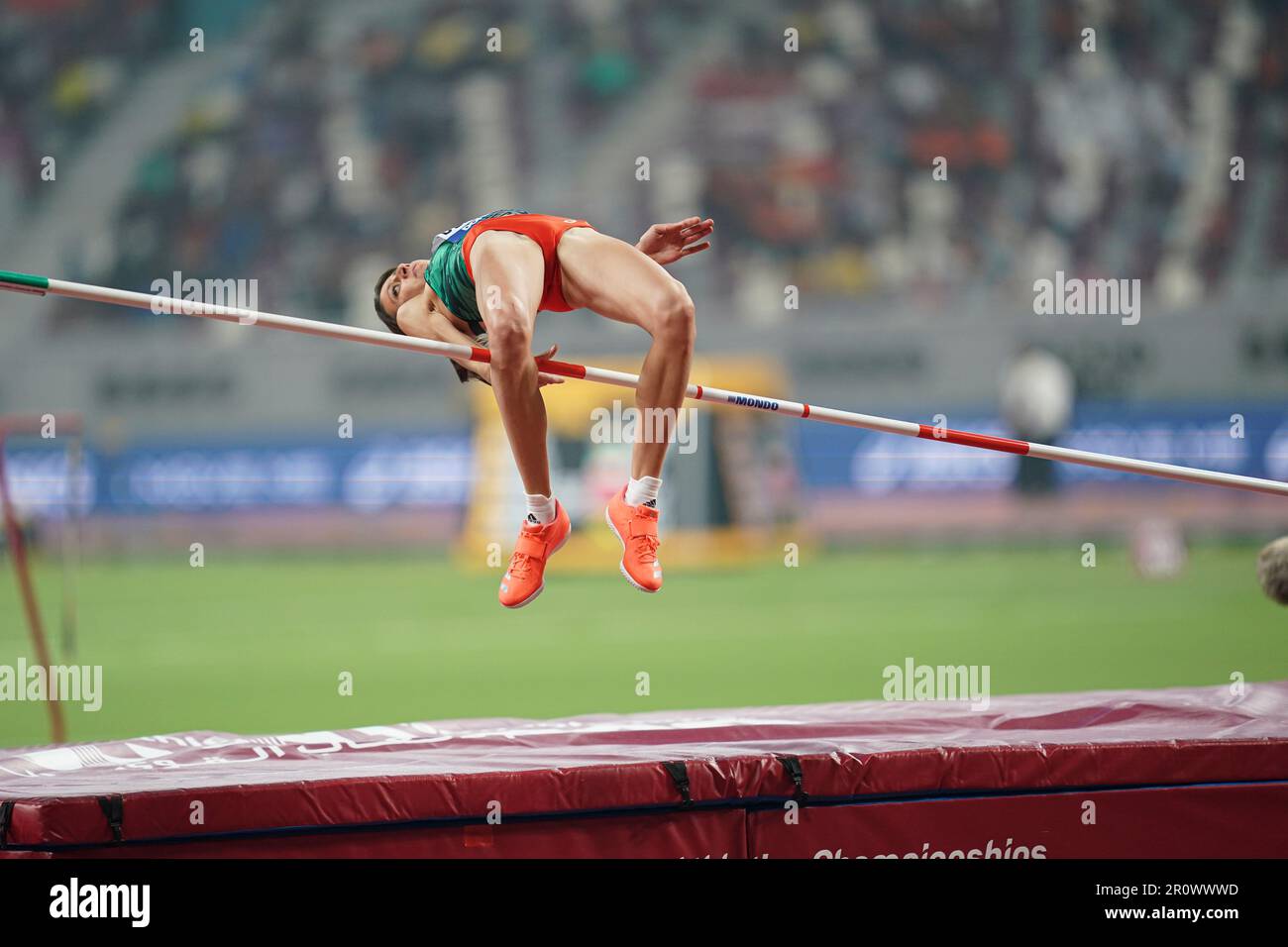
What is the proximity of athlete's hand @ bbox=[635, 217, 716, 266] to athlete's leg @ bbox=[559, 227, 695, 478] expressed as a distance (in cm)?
30

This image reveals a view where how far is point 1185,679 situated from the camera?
7.52 meters

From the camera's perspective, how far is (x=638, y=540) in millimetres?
4543

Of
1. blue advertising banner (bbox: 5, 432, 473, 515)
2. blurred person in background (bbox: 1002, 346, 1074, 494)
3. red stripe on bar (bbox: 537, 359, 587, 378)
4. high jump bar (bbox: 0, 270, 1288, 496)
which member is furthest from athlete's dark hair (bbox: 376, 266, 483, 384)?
blue advertising banner (bbox: 5, 432, 473, 515)

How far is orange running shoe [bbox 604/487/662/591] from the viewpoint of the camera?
448cm

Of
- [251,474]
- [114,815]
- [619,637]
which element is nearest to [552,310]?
[114,815]

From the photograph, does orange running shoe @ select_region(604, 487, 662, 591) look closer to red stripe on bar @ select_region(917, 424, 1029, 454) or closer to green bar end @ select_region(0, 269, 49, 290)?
red stripe on bar @ select_region(917, 424, 1029, 454)

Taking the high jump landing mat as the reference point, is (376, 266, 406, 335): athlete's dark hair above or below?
above

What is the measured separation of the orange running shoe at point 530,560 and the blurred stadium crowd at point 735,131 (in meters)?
13.5

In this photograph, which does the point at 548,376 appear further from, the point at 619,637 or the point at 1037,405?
the point at 1037,405

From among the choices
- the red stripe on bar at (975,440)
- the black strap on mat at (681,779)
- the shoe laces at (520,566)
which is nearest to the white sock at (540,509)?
the shoe laces at (520,566)

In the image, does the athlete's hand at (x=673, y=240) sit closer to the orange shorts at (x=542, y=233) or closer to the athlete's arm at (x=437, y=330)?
the orange shorts at (x=542, y=233)

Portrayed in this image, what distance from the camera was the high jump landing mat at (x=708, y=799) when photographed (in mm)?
3670

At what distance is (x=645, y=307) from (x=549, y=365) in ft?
1.45
